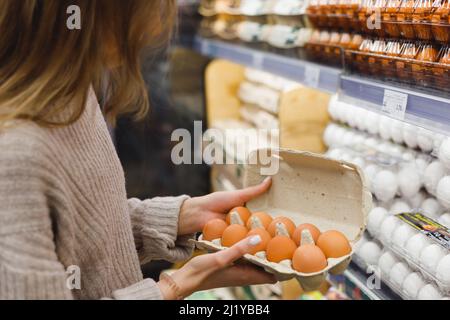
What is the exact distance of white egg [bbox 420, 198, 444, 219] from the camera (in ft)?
4.65

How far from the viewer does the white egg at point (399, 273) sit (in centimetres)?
137

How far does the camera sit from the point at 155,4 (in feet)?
3.51

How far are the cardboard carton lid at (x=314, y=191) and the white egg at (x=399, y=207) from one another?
269 millimetres

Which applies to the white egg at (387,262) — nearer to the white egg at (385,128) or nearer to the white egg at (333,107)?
the white egg at (385,128)

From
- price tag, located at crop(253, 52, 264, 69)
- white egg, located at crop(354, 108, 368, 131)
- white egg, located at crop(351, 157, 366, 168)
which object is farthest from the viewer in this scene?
price tag, located at crop(253, 52, 264, 69)

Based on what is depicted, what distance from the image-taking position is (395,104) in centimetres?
126

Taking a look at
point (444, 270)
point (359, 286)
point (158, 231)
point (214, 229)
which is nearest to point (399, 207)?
point (359, 286)

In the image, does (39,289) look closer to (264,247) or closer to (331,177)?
(264,247)

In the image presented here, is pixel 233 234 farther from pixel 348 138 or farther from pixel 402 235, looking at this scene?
pixel 348 138

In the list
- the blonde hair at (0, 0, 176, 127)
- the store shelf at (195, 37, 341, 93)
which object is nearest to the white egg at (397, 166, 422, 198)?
the store shelf at (195, 37, 341, 93)

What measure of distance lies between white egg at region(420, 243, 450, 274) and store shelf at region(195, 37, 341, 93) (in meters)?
0.56

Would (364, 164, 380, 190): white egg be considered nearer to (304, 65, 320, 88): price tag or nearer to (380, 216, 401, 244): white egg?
(380, 216, 401, 244): white egg

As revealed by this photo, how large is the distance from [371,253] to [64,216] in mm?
936

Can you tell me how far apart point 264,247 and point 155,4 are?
1.97ft
